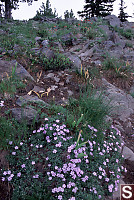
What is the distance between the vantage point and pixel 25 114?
3.12 meters

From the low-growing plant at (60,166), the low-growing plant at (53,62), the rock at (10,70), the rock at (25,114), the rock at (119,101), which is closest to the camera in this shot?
the low-growing plant at (60,166)

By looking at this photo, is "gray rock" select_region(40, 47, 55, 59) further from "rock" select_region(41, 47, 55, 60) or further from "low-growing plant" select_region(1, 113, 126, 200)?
"low-growing plant" select_region(1, 113, 126, 200)

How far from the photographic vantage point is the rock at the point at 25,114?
307 centimetres

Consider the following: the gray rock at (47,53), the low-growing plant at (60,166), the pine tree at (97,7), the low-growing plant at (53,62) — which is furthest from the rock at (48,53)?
the pine tree at (97,7)

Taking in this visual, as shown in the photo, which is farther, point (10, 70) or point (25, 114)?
point (10, 70)

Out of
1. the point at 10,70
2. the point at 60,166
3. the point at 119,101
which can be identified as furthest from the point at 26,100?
the point at 119,101

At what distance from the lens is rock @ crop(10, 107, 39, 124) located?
3.07 meters

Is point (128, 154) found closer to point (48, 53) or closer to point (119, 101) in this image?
point (119, 101)

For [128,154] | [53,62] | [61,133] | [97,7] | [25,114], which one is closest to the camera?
[61,133]

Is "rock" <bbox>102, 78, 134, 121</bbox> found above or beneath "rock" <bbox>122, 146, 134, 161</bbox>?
above

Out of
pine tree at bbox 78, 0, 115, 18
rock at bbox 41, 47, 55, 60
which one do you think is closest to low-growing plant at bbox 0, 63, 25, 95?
rock at bbox 41, 47, 55, 60

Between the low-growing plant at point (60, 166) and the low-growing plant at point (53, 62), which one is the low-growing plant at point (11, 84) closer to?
the low-growing plant at point (53, 62)

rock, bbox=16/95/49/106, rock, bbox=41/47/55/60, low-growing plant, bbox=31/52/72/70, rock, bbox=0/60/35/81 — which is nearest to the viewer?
rock, bbox=16/95/49/106

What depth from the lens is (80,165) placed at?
2600mm
